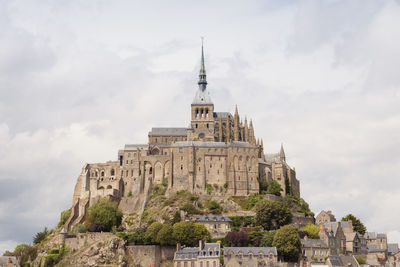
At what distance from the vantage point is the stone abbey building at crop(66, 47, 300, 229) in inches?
4092

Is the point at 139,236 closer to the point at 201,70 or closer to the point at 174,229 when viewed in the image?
the point at 174,229

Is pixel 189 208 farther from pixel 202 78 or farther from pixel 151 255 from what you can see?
pixel 202 78

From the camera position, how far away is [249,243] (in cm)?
8325

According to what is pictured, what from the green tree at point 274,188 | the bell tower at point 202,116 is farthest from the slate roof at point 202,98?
the green tree at point 274,188

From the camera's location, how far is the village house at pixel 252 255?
75812mm

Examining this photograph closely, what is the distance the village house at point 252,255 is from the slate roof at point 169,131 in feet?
138

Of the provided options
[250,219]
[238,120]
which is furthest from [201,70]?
[250,219]

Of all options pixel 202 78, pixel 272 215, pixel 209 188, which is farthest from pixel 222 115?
pixel 272 215

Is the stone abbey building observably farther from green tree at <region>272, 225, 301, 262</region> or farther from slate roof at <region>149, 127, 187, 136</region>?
green tree at <region>272, 225, 301, 262</region>

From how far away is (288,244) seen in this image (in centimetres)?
7862

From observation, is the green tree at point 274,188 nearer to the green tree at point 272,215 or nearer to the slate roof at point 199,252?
the green tree at point 272,215

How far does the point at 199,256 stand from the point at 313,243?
16.2m

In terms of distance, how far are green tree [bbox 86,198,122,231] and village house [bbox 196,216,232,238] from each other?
44.7 ft

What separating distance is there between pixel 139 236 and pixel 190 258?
10333mm
